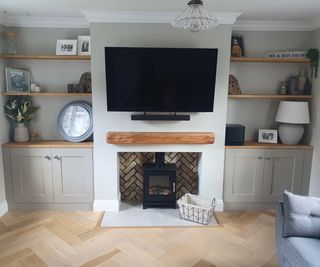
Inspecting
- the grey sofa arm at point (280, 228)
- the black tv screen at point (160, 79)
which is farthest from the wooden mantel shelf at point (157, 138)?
the grey sofa arm at point (280, 228)

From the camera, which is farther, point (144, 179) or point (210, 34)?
point (144, 179)

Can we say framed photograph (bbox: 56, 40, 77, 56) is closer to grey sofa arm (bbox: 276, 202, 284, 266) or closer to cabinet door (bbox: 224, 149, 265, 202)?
cabinet door (bbox: 224, 149, 265, 202)

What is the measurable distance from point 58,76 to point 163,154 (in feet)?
5.38

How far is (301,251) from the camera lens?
1.74 metres

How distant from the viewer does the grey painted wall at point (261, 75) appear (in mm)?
3305

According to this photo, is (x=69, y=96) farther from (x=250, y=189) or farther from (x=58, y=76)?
(x=250, y=189)

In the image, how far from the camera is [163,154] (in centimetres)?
333

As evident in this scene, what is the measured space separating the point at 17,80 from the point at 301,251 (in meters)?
3.32

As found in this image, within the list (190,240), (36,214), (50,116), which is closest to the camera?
(190,240)

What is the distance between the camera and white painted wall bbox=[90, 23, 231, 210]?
2943mm

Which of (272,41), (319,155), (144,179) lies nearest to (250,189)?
(319,155)

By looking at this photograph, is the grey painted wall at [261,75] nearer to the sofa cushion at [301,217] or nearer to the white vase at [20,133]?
the sofa cushion at [301,217]

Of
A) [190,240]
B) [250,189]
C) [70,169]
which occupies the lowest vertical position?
[190,240]

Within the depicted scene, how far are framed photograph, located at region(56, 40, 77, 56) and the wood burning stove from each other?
5.21 feet
